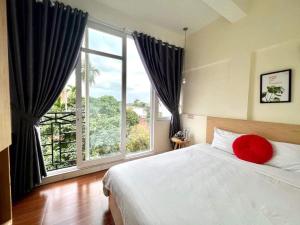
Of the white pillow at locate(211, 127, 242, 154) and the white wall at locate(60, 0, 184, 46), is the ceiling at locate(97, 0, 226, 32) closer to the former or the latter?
the white wall at locate(60, 0, 184, 46)

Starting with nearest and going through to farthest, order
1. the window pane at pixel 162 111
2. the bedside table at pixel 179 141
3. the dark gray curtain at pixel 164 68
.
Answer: the dark gray curtain at pixel 164 68 → the bedside table at pixel 179 141 → the window pane at pixel 162 111

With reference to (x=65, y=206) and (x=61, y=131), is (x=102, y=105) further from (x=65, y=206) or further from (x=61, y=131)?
(x=65, y=206)

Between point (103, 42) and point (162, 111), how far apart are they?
5.96 ft

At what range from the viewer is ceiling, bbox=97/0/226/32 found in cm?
237

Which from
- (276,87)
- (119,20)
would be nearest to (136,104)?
(119,20)

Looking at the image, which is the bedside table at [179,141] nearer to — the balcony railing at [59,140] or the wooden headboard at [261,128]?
the wooden headboard at [261,128]

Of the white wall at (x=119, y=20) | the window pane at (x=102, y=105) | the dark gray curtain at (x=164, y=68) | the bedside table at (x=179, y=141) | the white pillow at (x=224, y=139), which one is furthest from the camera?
the bedside table at (x=179, y=141)

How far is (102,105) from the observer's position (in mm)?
2619

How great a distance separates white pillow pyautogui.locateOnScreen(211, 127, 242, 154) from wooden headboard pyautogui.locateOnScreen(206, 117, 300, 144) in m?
0.15

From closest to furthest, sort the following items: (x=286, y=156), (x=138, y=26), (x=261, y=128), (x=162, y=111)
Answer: (x=286, y=156) → (x=261, y=128) → (x=138, y=26) → (x=162, y=111)

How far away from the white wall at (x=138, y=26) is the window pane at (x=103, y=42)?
7.6 inches

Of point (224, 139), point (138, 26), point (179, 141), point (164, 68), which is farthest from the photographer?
point (164, 68)

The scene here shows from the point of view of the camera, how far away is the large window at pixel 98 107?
2.37 metres

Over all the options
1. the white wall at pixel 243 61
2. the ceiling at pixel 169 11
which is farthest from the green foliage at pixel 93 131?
the ceiling at pixel 169 11
